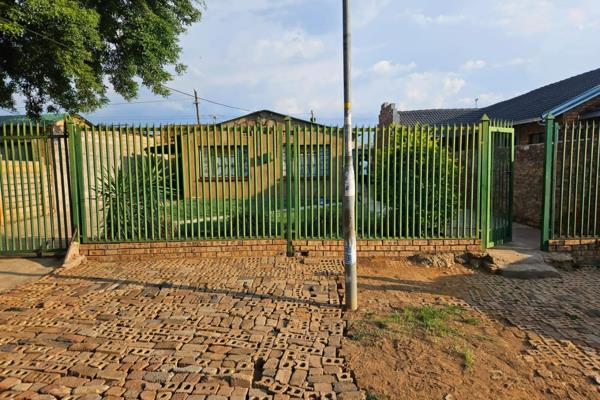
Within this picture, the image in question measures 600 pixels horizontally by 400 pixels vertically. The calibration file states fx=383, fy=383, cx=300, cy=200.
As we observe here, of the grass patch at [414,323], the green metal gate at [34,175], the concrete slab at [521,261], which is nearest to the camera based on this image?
the grass patch at [414,323]

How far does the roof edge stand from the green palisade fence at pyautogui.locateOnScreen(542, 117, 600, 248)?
353 cm

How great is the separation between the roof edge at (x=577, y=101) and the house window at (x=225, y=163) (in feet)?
27.7

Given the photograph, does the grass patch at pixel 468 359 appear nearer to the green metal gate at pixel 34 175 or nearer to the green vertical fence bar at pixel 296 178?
the green vertical fence bar at pixel 296 178

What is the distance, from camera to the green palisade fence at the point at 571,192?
6.87 metres

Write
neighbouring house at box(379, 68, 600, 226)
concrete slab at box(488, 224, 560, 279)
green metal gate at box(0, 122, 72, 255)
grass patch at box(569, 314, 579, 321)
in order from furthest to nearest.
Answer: neighbouring house at box(379, 68, 600, 226) → green metal gate at box(0, 122, 72, 255) → concrete slab at box(488, 224, 560, 279) → grass patch at box(569, 314, 579, 321)

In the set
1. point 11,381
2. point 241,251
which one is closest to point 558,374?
point 11,381

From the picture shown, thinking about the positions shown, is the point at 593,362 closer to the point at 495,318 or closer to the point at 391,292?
the point at 495,318

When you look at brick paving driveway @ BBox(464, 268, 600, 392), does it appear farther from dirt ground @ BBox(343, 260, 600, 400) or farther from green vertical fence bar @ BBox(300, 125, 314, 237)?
green vertical fence bar @ BBox(300, 125, 314, 237)

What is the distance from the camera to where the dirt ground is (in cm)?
309

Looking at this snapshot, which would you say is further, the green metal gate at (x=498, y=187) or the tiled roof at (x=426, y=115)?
the tiled roof at (x=426, y=115)

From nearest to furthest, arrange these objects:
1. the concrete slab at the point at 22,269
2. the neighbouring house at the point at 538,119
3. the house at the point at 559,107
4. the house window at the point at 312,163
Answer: the concrete slab at the point at 22,269, the house window at the point at 312,163, the neighbouring house at the point at 538,119, the house at the point at 559,107

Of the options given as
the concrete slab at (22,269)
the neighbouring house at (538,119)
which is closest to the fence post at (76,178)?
the concrete slab at (22,269)

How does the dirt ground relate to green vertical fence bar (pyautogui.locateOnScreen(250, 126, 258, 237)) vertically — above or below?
below

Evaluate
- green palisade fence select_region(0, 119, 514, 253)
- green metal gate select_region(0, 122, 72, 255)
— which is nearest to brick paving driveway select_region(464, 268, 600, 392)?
green palisade fence select_region(0, 119, 514, 253)
